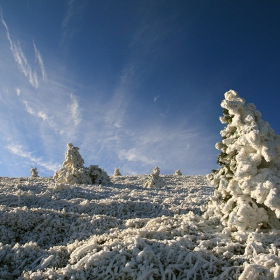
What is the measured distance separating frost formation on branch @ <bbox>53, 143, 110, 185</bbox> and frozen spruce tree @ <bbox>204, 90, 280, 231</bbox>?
18580 mm

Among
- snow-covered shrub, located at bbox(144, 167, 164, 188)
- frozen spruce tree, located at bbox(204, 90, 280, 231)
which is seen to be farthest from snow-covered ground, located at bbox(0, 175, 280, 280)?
snow-covered shrub, located at bbox(144, 167, 164, 188)

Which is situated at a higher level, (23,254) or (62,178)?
(62,178)

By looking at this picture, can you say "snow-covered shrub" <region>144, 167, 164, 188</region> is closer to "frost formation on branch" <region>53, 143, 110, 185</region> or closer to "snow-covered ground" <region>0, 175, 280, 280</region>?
"frost formation on branch" <region>53, 143, 110, 185</region>

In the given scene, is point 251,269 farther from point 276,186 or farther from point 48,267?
point 48,267

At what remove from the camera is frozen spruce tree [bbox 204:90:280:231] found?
267 inches

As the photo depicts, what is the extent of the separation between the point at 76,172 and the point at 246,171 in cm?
2094

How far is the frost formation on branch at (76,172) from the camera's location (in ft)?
81.0

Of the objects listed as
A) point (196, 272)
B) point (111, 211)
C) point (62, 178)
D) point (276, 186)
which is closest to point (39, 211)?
point (111, 211)

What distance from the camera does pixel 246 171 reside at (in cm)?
699

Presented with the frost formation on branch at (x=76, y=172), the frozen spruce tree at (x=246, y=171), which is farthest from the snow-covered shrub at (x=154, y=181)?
the frozen spruce tree at (x=246, y=171)

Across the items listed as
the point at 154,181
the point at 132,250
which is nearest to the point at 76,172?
the point at 154,181

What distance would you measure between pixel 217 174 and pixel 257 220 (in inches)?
87.4

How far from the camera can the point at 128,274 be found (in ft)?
15.6

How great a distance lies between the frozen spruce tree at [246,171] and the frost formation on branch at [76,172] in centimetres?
1858
